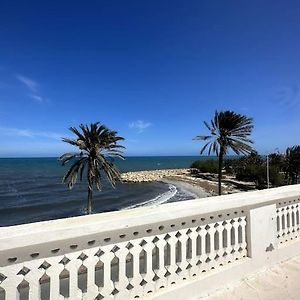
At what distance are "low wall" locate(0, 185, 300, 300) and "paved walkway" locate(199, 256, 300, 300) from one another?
3.9 inches

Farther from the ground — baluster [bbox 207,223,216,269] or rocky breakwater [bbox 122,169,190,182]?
baluster [bbox 207,223,216,269]

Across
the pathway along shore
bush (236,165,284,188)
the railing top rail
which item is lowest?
the pathway along shore

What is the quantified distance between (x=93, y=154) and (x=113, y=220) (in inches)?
691

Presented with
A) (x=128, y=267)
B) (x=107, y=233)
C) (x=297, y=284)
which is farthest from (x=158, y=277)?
(x=297, y=284)

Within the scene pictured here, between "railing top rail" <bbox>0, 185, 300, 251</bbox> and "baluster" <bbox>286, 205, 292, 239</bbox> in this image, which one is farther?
"baluster" <bbox>286, 205, 292, 239</bbox>

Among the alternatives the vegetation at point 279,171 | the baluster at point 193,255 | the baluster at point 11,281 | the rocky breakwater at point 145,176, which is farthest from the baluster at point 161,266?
the rocky breakwater at point 145,176

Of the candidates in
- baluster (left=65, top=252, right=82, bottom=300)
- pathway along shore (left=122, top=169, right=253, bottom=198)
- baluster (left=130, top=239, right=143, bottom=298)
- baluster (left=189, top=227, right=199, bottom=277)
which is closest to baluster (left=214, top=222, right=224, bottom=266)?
baluster (left=189, top=227, right=199, bottom=277)

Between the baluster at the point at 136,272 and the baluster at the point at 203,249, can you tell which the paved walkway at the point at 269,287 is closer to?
A: the baluster at the point at 203,249

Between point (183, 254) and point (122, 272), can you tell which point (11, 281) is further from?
point (183, 254)

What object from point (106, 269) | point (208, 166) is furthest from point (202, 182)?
point (106, 269)

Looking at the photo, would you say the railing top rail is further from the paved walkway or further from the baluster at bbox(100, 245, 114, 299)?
the paved walkway

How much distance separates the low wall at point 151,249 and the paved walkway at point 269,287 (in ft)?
0.32

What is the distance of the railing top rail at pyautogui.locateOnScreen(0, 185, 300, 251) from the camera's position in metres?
2.25

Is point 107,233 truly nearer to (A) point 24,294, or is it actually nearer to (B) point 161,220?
(B) point 161,220
